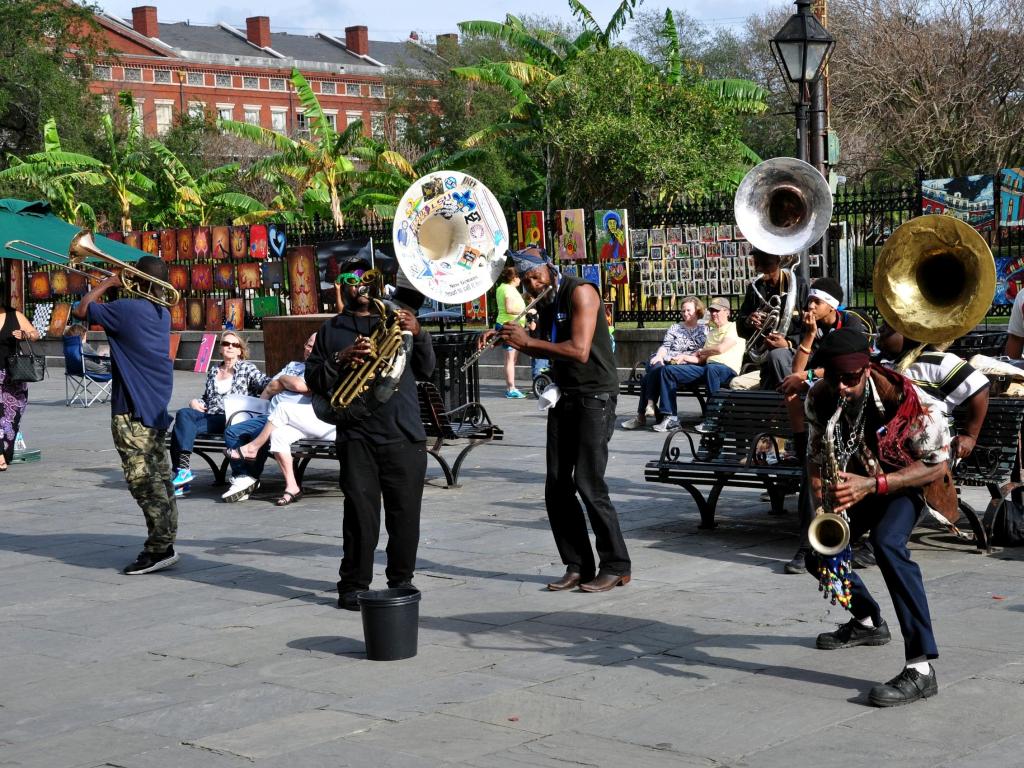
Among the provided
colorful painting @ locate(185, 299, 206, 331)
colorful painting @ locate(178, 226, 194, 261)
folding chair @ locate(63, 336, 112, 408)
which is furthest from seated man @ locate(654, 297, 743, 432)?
colorful painting @ locate(178, 226, 194, 261)

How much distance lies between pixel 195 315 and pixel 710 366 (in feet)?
43.3

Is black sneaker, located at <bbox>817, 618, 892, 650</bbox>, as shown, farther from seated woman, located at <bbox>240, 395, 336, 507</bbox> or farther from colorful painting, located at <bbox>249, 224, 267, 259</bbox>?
colorful painting, located at <bbox>249, 224, 267, 259</bbox>

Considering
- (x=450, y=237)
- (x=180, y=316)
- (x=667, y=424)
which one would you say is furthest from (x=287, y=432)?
(x=180, y=316)

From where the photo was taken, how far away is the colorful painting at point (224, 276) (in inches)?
935

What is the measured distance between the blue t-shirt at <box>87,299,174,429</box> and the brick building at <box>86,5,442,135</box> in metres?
70.4

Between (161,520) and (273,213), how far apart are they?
1072 inches

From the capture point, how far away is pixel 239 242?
77.2 ft

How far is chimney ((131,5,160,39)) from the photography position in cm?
8094

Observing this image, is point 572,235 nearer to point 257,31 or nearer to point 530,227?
point 530,227

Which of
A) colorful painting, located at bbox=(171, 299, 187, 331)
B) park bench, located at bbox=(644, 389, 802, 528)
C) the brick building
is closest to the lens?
park bench, located at bbox=(644, 389, 802, 528)

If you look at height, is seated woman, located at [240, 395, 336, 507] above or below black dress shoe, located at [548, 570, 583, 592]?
above

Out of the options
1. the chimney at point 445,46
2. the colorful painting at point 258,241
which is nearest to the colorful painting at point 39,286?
the colorful painting at point 258,241

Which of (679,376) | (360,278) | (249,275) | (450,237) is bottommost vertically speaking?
(679,376)

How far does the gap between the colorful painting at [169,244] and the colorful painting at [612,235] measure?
940 cm
